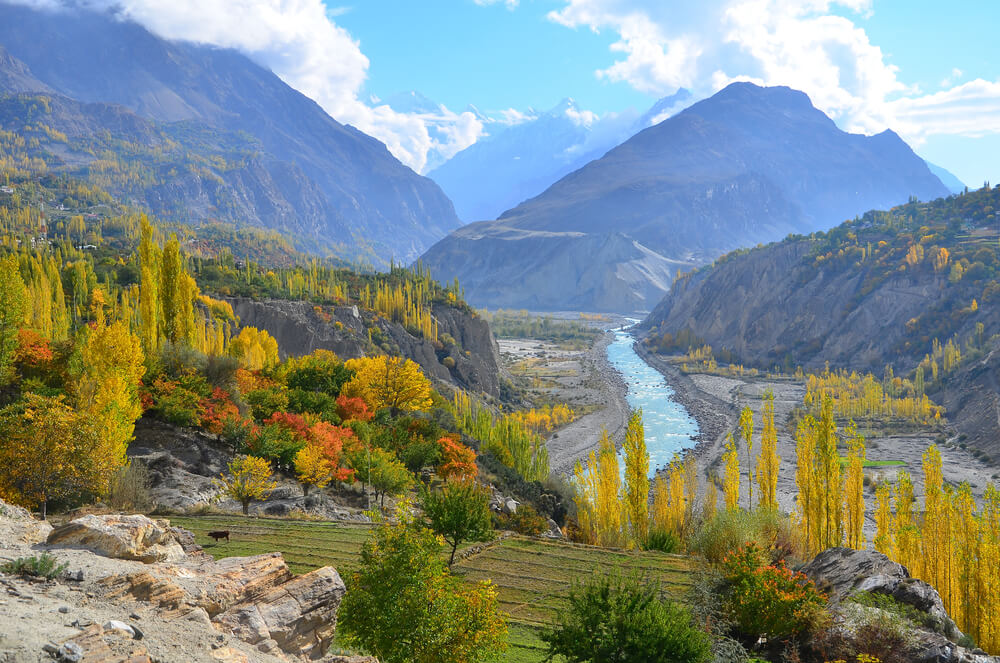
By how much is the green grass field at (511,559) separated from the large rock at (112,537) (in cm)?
693

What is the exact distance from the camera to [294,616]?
13320 millimetres

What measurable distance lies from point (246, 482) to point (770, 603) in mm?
22780

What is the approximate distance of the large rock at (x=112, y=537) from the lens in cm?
1396

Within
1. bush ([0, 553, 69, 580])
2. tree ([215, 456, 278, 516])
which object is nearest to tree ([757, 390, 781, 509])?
tree ([215, 456, 278, 516])

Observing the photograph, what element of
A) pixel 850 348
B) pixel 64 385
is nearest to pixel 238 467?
pixel 64 385

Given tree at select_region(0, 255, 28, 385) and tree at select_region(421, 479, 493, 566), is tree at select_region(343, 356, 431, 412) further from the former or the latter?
tree at select_region(421, 479, 493, 566)

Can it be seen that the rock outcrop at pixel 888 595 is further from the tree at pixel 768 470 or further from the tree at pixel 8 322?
the tree at pixel 8 322

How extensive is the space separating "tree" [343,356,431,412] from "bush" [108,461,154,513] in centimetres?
2159

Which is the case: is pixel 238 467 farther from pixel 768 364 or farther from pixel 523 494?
pixel 768 364

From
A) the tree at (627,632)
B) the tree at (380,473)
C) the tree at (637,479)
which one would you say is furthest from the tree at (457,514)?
the tree at (637,479)

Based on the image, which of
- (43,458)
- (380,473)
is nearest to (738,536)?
(380,473)

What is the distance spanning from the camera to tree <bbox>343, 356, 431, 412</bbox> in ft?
162

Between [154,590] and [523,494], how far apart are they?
35.6 m

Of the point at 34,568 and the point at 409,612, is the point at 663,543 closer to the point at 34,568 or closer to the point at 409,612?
the point at 409,612
